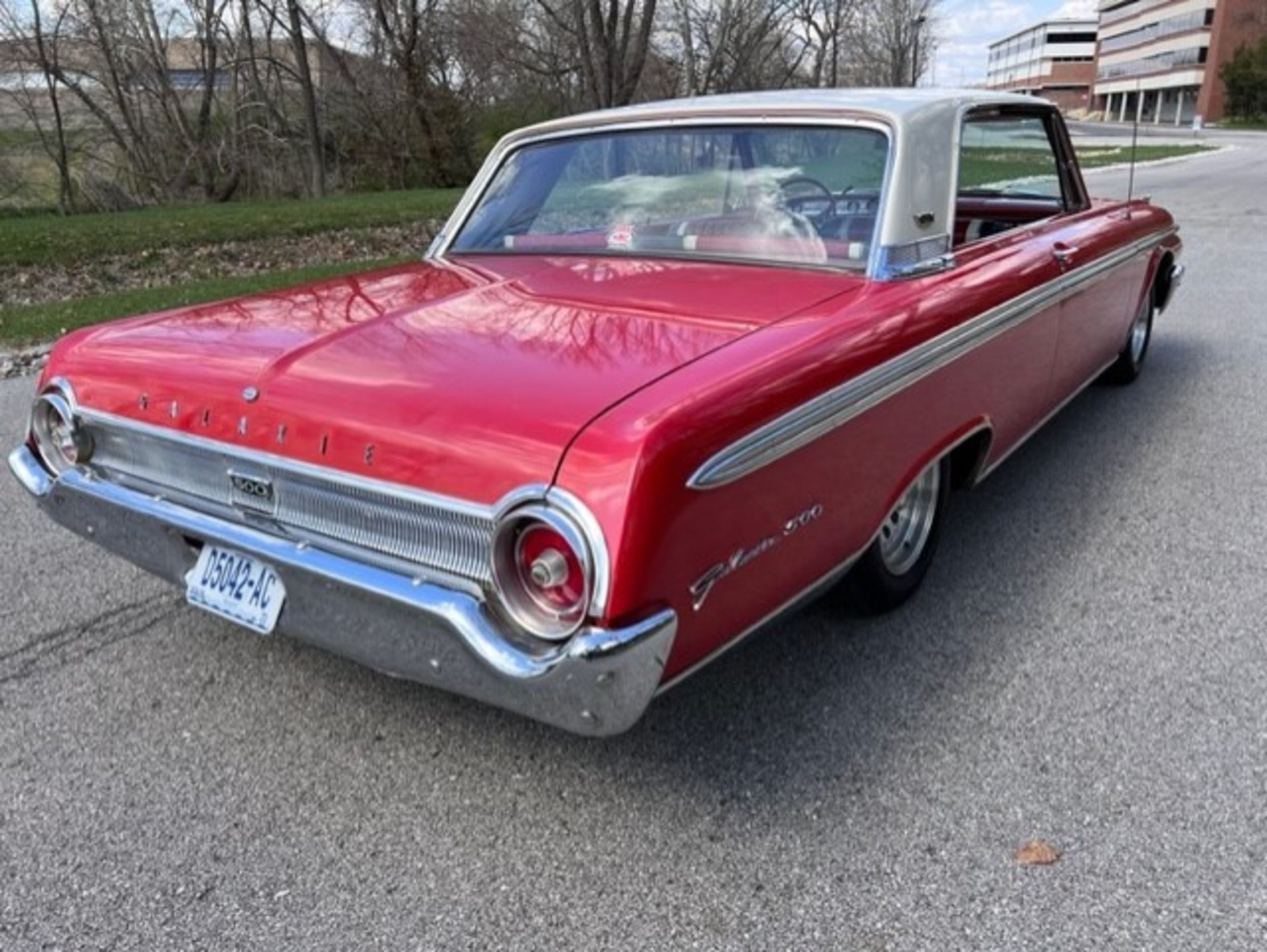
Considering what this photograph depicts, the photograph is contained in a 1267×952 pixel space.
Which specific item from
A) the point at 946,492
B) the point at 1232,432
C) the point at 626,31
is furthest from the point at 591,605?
the point at 626,31

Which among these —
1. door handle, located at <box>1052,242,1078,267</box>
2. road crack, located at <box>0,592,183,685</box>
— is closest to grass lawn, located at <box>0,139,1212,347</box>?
door handle, located at <box>1052,242,1078,267</box>

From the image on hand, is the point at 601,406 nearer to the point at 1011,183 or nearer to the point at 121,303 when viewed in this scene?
the point at 1011,183

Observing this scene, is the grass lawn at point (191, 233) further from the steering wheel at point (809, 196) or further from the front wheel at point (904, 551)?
the front wheel at point (904, 551)

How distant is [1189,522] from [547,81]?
90.4 feet

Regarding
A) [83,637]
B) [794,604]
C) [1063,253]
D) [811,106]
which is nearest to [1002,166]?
[1063,253]

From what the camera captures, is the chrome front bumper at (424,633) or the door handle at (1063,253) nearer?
the chrome front bumper at (424,633)

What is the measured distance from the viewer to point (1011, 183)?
5.11m

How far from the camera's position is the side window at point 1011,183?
436 cm

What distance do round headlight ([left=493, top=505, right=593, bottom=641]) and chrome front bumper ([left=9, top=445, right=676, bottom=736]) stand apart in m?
0.04

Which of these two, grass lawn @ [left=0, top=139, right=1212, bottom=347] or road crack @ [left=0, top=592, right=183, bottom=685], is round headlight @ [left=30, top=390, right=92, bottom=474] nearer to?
road crack @ [left=0, top=592, right=183, bottom=685]

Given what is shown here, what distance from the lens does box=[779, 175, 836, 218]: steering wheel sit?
316 cm

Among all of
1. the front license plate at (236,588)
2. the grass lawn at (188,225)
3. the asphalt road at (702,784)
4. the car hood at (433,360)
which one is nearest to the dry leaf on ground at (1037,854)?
the asphalt road at (702,784)

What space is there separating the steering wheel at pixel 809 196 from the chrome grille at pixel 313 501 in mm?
1658

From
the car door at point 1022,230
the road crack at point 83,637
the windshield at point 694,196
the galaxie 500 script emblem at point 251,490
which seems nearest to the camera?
the galaxie 500 script emblem at point 251,490
